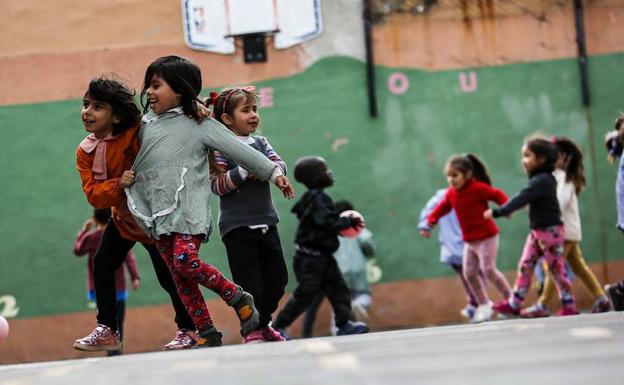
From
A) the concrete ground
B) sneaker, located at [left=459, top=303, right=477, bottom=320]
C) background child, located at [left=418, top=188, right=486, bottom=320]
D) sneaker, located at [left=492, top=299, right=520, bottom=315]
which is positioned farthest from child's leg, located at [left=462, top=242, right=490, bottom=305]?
the concrete ground

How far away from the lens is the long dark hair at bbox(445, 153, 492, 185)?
963 cm

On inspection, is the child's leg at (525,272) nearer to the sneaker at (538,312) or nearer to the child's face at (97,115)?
the sneaker at (538,312)

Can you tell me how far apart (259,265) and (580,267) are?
4239 millimetres

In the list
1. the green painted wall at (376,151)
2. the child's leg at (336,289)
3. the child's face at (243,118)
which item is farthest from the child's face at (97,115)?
A: the green painted wall at (376,151)

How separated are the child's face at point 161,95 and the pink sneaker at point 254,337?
113cm

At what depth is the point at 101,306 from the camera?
5.75 m

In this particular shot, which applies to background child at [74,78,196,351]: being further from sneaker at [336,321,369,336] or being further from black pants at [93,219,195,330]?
sneaker at [336,321,369,336]

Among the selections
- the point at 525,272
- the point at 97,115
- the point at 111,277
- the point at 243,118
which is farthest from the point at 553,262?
the point at 97,115

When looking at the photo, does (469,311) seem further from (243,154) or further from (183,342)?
(243,154)

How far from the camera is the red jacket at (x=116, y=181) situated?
5.50 m

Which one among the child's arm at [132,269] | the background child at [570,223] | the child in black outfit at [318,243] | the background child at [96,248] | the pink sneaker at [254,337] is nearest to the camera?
the pink sneaker at [254,337]

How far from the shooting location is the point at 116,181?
5.54 meters

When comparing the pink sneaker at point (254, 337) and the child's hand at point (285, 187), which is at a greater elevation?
the child's hand at point (285, 187)

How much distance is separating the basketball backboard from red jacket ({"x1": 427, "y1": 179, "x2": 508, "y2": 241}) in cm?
239
